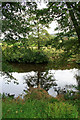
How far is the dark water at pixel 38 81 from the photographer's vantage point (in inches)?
328

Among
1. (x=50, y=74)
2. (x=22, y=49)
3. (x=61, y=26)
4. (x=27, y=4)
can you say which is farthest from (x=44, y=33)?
(x=22, y=49)

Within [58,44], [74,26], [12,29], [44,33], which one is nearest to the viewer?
[12,29]

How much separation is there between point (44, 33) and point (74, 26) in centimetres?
753

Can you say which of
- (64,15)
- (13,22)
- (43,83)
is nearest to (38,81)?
(43,83)

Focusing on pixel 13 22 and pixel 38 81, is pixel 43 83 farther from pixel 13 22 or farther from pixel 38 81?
pixel 13 22

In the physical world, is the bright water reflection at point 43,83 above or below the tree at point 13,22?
below

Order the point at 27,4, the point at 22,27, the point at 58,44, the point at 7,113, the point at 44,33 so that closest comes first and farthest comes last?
the point at 7,113 → the point at 22,27 → the point at 27,4 → the point at 58,44 → the point at 44,33

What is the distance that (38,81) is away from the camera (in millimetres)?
10648

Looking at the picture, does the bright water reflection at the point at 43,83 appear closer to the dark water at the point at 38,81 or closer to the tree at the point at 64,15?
the dark water at the point at 38,81

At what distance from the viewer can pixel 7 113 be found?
4.10 m

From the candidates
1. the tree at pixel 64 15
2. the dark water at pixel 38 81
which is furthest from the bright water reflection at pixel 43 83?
the tree at pixel 64 15

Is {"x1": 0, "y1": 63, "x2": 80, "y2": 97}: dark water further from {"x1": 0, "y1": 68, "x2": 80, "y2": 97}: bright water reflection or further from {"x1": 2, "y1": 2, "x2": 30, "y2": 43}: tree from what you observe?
{"x1": 2, "y1": 2, "x2": 30, "y2": 43}: tree

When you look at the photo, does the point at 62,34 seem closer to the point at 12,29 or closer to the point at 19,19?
the point at 19,19

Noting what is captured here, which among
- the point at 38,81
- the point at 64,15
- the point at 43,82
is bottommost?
the point at 43,82
